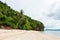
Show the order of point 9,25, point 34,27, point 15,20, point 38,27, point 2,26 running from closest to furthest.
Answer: point 2,26, point 9,25, point 15,20, point 34,27, point 38,27

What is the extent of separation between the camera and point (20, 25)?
306 feet

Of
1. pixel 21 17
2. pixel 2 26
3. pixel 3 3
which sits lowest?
pixel 2 26

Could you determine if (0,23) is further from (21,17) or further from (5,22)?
(21,17)

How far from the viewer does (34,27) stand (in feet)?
449

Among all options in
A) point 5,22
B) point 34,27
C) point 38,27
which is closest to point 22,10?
point 5,22

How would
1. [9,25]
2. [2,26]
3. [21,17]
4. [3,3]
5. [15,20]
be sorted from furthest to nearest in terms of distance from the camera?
[3,3] → [15,20] → [21,17] → [9,25] → [2,26]

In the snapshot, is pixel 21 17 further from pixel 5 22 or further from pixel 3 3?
pixel 3 3

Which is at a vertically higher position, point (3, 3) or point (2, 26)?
point (3, 3)

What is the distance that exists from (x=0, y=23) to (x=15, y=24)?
17.8 m

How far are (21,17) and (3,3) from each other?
2856 centimetres

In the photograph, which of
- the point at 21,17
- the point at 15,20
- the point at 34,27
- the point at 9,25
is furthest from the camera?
the point at 34,27

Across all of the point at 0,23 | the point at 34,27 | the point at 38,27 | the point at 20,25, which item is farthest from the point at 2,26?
the point at 38,27

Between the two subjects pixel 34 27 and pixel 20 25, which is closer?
pixel 20 25

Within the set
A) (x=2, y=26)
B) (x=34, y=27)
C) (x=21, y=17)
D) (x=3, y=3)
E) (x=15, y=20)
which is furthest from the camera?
(x=34, y=27)
